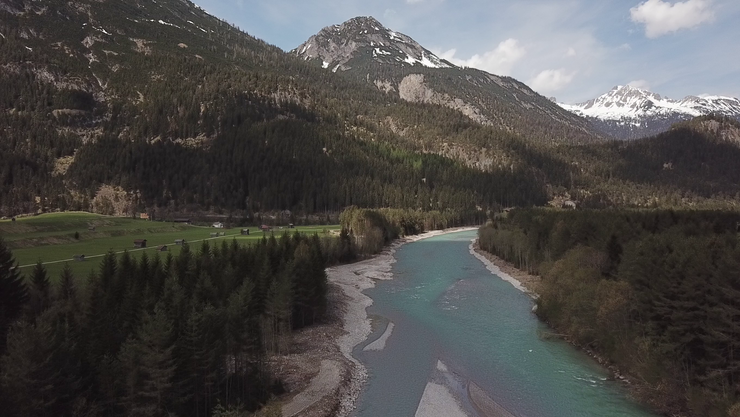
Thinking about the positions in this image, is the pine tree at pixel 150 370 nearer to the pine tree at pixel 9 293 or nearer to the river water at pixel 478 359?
the river water at pixel 478 359

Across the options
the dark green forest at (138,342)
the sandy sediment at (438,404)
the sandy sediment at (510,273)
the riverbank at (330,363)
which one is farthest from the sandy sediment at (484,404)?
the sandy sediment at (510,273)

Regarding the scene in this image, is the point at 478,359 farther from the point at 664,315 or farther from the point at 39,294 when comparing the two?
the point at 39,294

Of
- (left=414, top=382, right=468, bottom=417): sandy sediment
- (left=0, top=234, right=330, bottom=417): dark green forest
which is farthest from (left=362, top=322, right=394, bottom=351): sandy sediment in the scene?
(left=414, top=382, right=468, bottom=417): sandy sediment

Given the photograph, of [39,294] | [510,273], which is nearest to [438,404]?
[39,294]

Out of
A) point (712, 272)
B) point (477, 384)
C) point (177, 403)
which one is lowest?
point (477, 384)

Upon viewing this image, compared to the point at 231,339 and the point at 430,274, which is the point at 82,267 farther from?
the point at 430,274

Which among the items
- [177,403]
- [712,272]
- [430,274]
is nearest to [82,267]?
[177,403]
